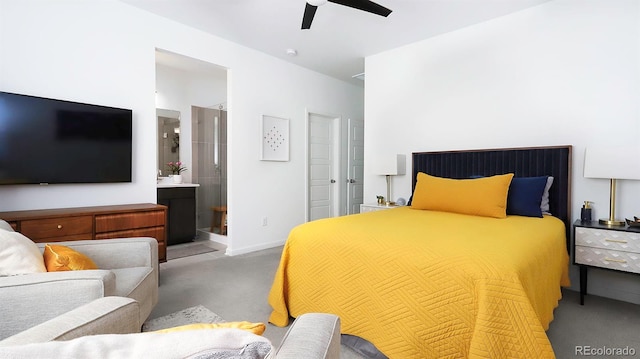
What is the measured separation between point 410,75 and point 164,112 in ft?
12.5

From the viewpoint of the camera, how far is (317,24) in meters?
3.42

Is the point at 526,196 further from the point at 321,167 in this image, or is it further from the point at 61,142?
the point at 61,142

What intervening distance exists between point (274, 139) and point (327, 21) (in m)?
1.72

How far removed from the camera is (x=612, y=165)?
240cm

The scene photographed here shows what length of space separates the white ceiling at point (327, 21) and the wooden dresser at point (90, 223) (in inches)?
81.7

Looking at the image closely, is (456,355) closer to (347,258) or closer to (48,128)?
(347,258)

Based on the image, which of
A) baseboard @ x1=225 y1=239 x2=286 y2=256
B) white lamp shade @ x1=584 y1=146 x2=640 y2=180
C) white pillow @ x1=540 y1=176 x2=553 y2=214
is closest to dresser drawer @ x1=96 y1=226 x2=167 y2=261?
baseboard @ x1=225 y1=239 x2=286 y2=256

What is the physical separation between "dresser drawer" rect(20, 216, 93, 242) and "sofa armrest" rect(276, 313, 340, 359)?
8.15 feet

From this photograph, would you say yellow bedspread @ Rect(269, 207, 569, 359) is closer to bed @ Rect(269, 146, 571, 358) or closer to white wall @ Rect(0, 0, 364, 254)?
bed @ Rect(269, 146, 571, 358)

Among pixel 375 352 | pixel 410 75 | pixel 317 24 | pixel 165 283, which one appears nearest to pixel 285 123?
pixel 317 24

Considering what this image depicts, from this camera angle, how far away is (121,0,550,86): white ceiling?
9.99 ft

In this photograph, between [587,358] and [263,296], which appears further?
[263,296]

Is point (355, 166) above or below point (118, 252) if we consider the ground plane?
above

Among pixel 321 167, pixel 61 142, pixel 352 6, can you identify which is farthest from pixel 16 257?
pixel 321 167
